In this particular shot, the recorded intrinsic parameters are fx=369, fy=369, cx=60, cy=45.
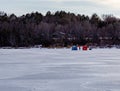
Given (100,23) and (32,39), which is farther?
(100,23)

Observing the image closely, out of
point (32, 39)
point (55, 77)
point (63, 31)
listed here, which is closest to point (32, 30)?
point (32, 39)

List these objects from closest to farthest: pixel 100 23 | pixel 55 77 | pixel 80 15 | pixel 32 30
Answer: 1. pixel 55 77
2. pixel 32 30
3. pixel 100 23
4. pixel 80 15

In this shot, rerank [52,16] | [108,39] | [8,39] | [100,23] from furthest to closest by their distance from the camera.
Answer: [52,16], [100,23], [108,39], [8,39]

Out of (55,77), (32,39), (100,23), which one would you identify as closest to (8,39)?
(32,39)

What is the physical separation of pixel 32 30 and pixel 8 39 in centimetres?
981

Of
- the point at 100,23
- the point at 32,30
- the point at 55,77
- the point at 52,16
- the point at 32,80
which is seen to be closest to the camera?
the point at 32,80

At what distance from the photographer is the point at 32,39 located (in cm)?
7256

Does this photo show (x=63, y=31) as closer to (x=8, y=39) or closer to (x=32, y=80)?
(x=8, y=39)

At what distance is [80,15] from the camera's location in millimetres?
113500

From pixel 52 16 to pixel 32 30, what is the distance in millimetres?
29932

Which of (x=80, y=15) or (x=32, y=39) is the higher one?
(x=80, y=15)

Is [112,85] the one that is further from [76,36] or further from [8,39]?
[76,36]

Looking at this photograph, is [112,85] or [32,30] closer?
[112,85]

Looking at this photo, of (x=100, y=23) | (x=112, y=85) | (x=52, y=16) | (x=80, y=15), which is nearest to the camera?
(x=112, y=85)
